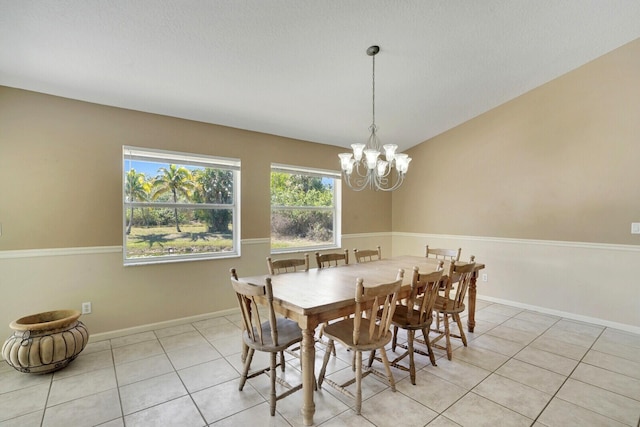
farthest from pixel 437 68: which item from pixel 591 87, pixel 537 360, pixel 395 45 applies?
pixel 537 360

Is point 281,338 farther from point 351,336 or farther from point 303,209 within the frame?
point 303,209

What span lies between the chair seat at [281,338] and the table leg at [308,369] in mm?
196

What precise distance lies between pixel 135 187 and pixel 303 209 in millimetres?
2236

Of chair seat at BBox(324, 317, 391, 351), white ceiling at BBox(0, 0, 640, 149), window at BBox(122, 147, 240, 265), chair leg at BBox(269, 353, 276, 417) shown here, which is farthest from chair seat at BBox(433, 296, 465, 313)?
window at BBox(122, 147, 240, 265)

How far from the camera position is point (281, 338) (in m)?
2.06

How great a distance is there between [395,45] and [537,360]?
10.2 ft

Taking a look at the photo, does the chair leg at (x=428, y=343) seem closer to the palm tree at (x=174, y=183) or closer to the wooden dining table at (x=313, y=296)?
the wooden dining table at (x=313, y=296)

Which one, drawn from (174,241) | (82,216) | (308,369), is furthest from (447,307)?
(82,216)

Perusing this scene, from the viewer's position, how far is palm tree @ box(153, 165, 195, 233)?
11.2 ft

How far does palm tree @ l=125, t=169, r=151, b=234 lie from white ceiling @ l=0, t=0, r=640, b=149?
2.38ft

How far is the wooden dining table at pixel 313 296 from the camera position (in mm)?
1842

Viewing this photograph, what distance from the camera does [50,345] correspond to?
93.5 inches

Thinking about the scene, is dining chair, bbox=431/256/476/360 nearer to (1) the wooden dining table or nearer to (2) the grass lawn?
(1) the wooden dining table

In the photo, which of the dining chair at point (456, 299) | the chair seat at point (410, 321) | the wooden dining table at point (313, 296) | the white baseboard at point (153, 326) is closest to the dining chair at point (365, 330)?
the wooden dining table at point (313, 296)
